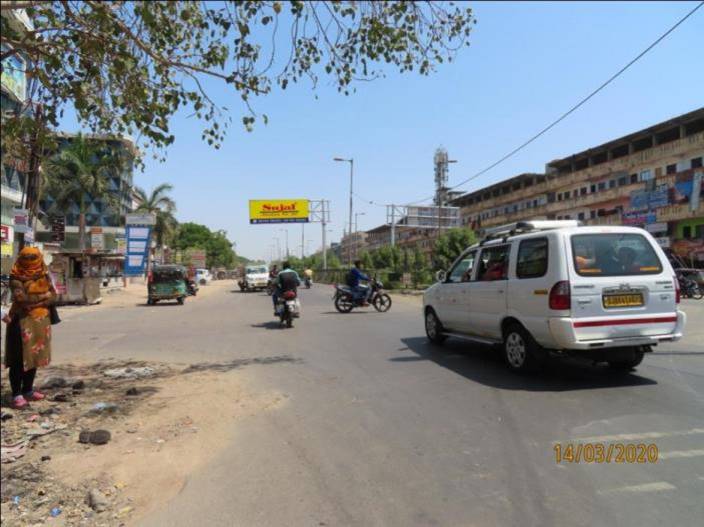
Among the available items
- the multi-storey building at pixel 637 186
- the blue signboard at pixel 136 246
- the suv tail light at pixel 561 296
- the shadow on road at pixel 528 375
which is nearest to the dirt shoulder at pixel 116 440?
the shadow on road at pixel 528 375

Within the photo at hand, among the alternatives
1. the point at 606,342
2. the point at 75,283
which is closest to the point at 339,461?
the point at 606,342

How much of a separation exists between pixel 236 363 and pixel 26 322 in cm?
345

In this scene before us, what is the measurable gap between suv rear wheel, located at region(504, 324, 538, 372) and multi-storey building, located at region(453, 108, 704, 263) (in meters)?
28.9

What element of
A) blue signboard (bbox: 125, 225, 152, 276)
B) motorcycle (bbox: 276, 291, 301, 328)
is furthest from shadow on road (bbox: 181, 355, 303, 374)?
blue signboard (bbox: 125, 225, 152, 276)

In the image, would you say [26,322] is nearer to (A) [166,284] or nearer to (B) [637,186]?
(A) [166,284]

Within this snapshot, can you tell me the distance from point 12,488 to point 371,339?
784 cm

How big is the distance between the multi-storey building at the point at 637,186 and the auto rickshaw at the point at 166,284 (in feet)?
88.7

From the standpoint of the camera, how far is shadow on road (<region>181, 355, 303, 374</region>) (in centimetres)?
816

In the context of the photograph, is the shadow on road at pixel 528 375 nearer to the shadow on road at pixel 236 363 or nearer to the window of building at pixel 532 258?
the window of building at pixel 532 258

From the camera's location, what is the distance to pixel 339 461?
418 centimetres

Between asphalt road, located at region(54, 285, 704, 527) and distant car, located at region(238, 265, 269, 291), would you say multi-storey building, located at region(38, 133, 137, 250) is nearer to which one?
distant car, located at region(238, 265, 269, 291)

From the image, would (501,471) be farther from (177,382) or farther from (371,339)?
(371,339)

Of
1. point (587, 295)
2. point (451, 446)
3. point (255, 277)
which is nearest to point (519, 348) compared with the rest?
point (587, 295)

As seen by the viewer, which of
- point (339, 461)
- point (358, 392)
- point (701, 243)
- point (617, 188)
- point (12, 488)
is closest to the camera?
point (12, 488)
